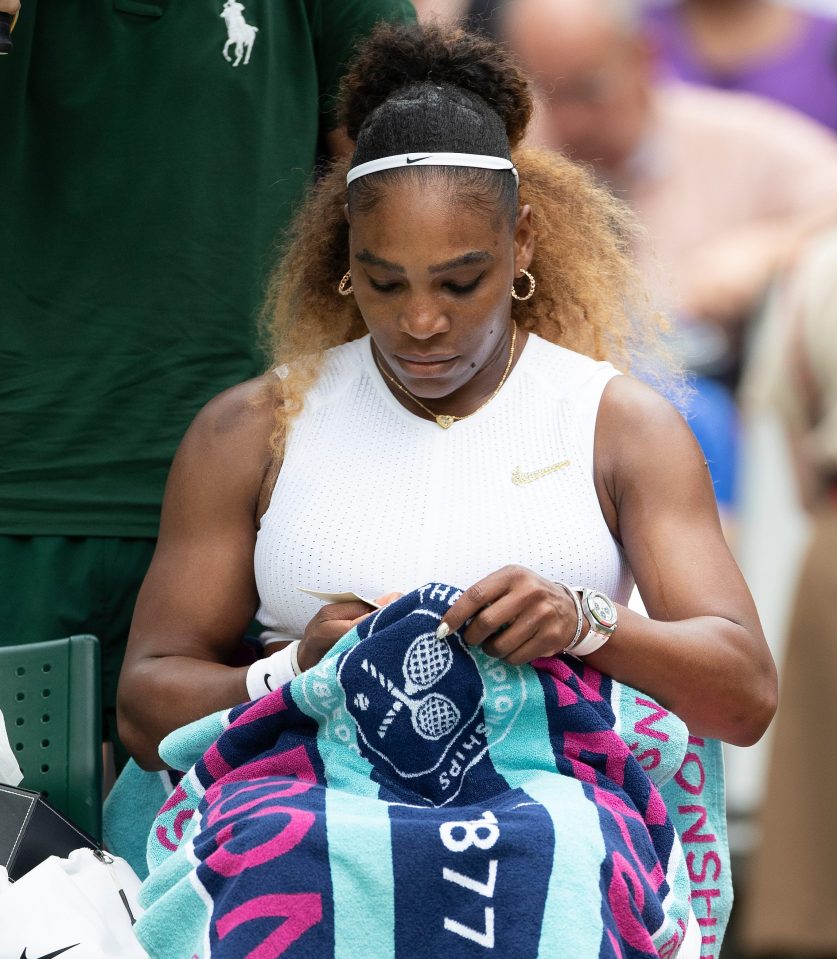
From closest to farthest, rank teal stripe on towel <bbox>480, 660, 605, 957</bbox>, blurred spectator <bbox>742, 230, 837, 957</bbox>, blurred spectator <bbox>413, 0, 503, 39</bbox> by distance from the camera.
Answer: teal stripe on towel <bbox>480, 660, 605, 957</bbox> → blurred spectator <bbox>413, 0, 503, 39</bbox> → blurred spectator <bbox>742, 230, 837, 957</bbox>

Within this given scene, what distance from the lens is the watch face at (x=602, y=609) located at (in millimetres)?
2004

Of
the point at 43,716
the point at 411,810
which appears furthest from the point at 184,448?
the point at 411,810

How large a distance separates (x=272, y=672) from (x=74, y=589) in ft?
1.95

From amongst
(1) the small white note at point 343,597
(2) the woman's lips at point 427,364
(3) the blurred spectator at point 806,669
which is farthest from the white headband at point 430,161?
(3) the blurred spectator at point 806,669

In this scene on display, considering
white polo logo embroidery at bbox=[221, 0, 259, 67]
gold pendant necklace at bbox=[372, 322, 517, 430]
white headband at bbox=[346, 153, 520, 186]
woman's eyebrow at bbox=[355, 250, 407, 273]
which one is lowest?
gold pendant necklace at bbox=[372, 322, 517, 430]

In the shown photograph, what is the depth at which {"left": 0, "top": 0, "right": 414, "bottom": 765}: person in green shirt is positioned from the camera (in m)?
2.54

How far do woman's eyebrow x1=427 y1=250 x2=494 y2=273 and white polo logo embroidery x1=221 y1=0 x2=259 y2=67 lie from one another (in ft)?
2.17

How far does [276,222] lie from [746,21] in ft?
4.92

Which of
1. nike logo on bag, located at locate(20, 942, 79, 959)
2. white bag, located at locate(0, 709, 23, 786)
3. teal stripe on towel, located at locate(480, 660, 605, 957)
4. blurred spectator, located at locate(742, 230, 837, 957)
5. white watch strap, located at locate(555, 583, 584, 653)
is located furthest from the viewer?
blurred spectator, located at locate(742, 230, 837, 957)

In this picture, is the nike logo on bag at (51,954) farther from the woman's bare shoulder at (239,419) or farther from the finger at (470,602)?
the woman's bare shoulder at (239,419)

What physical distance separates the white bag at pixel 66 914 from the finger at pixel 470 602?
1.74 ft

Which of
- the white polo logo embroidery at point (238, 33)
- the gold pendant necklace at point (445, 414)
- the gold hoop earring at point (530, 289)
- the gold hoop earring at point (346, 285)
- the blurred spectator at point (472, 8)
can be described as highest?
the blurred spectator at point (472, 8)

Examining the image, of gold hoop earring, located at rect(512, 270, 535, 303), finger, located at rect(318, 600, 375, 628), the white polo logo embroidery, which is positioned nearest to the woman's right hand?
finger, located at rect(318, 600, 375, 628)

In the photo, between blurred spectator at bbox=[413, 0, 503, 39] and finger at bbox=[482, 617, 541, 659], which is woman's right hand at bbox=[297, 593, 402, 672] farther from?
blurred spectator at bbox=[413, 0, 503, 39]
